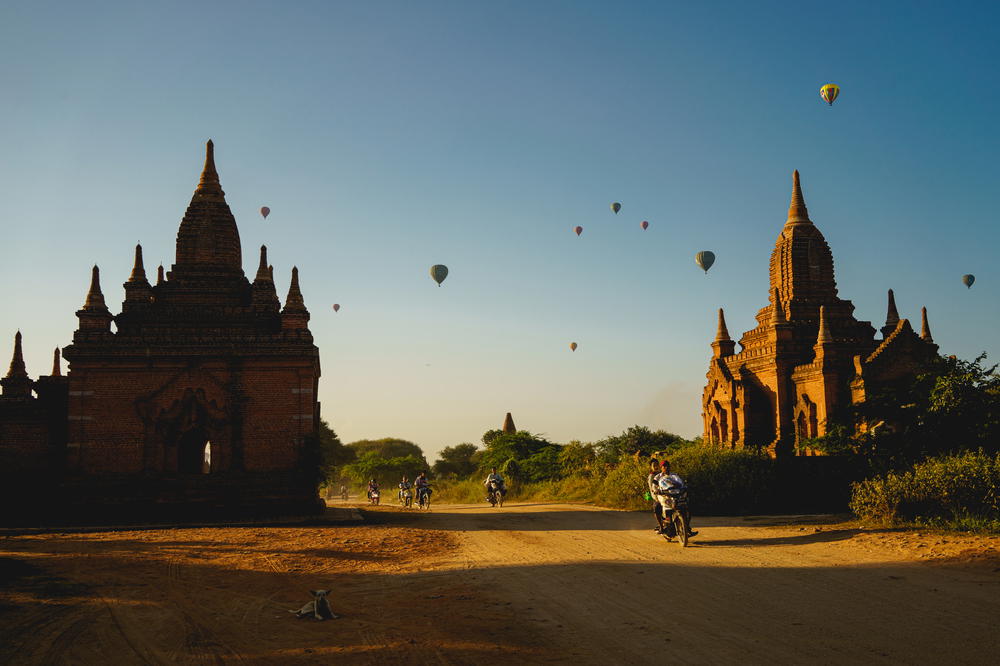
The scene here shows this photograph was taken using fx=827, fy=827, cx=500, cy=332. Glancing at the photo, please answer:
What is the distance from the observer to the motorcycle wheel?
14445 mm

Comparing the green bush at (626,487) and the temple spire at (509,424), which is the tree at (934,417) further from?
the temple spire at (509,424)

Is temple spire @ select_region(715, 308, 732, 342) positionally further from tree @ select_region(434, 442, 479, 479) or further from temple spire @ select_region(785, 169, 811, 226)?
tree @ select_region(434, 442, 479, 479)

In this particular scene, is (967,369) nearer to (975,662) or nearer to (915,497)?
(915,497)

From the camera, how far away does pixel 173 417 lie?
23.8 meters

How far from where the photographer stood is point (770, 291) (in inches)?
1396

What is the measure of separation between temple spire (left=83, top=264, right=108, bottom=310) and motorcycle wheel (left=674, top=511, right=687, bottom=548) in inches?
707

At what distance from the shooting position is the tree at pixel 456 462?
2948 inches

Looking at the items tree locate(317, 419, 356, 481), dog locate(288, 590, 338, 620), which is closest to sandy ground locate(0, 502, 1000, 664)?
dog locate(288, 590, 338, 620)

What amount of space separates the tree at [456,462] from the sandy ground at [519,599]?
182 feet

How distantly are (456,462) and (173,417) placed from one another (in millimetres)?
56524

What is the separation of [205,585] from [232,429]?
12640 millimetres

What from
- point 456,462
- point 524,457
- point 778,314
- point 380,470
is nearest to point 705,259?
point 778,314

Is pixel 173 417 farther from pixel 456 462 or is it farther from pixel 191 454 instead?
pixel 456 462

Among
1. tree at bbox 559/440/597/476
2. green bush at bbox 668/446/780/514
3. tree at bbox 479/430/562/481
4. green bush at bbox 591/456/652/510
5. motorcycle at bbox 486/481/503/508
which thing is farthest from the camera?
tree at bbox 479/430/562/481
